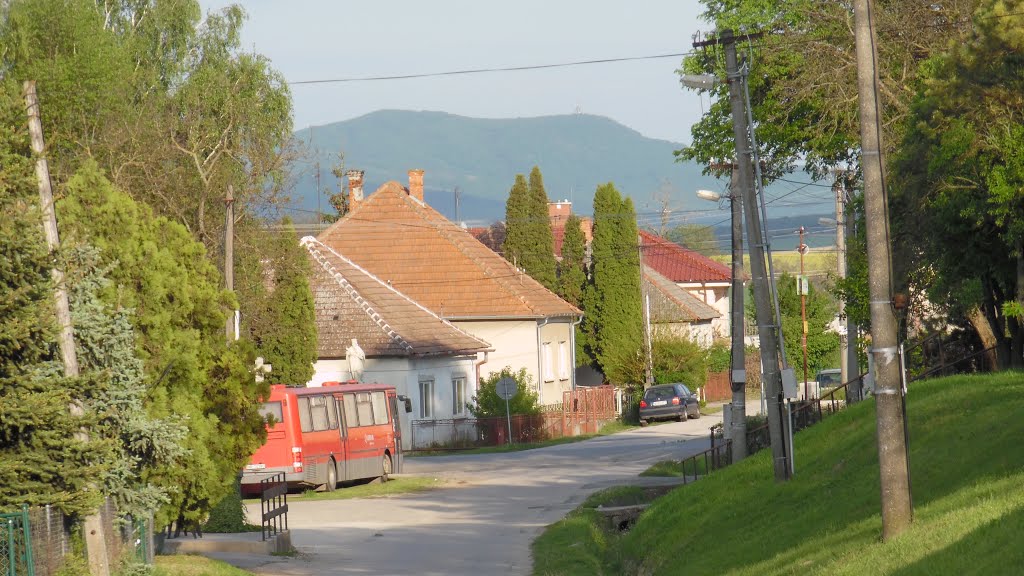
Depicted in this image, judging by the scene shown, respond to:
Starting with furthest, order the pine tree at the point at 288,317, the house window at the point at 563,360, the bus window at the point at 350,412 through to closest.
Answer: the house window at the point at 563,360 < the pine tree at the point at 288,317 < the bus window at the point at 350,412

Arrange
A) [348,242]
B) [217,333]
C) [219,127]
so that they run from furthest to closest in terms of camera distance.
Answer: [348,242] → [219,127] → [217,333]

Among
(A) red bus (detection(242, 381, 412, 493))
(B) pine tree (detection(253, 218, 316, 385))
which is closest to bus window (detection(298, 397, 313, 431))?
(A) red bus (detection(242, 381, 412, 493))

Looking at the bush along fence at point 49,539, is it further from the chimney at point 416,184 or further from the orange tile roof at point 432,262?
the chimney at point 416,184

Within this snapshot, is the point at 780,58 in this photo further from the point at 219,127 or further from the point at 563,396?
the point at 563,396

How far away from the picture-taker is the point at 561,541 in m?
21.6

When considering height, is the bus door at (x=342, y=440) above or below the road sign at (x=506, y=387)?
below

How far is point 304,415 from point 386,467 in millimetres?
4649

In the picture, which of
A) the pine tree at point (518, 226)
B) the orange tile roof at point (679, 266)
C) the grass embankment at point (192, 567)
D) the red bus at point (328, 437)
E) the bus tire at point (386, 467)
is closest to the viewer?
the grass embankment at point (192, 567)

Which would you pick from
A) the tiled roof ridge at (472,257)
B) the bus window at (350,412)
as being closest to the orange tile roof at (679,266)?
the tiled roof ridge at (472,257)

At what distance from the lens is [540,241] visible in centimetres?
6400

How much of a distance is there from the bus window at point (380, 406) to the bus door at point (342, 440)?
164 centimetres

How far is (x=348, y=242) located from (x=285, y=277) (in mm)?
15023

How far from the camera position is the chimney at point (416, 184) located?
206 ft

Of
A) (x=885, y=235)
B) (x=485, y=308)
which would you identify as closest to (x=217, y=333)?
(x=885, y=235)
